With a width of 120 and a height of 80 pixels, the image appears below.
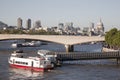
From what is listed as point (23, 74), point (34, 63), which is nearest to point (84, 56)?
point (34, 63)

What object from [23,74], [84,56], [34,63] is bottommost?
[23,74]

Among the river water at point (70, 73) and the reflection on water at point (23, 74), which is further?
the reflection on water at point (23, 74)

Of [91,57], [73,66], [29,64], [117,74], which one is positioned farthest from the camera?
[91,57]

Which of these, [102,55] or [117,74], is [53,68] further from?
[102,55]

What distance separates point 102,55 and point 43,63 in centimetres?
1257

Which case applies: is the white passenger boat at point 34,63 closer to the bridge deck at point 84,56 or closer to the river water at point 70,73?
the river water at point 70,73

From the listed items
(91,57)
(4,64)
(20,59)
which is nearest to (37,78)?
(20,59)

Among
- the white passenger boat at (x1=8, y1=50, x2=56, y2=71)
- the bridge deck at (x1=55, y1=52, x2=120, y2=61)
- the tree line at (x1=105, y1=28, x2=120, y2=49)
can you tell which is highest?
the tree line at (x1=105, y1=28, x2=120, y2=49)

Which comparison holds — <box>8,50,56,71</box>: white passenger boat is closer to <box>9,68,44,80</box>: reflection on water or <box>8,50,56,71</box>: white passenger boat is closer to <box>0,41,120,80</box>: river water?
<box>0,41,120,80</box>: river water

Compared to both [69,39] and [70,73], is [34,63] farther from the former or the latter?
[69,39]

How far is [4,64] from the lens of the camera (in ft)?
168

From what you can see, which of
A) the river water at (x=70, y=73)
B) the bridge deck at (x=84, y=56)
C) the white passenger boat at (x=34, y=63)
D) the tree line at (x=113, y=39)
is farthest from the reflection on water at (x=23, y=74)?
the tree line at (x=113, y=39)

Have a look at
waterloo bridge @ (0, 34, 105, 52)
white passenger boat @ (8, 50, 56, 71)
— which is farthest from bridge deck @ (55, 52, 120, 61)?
waterloo bridge @ (0, 34, 105, 52)

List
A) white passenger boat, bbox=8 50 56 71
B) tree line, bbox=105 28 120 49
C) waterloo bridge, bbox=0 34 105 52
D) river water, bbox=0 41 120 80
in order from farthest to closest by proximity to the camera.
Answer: waterloo bridge, bbox=0 34 105 52 < tree line, bbox=105 28 120 49 < white passenger boat, bbox=8 50 56 71 < river water, bbox=0 41 120 80
